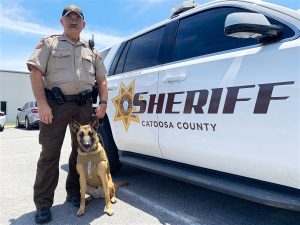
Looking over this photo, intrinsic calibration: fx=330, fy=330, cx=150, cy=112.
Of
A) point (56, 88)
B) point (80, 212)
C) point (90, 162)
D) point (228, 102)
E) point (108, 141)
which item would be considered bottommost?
point (80, 212)

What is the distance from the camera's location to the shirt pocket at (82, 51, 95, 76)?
3254mm

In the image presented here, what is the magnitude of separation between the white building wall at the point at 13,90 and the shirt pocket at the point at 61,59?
1047 inches

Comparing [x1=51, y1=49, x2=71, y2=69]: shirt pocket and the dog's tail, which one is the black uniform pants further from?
the dog's tail

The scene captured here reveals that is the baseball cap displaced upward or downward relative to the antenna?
downward

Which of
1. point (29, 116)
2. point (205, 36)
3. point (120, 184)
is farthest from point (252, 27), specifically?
point (29, 116)

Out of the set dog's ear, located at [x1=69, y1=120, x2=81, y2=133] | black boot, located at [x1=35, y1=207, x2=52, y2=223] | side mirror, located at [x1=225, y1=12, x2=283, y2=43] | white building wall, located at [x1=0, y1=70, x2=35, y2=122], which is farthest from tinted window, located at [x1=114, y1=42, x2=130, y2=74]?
white building wall, located at [x1=0, y1=70, x2=35, y2=122]

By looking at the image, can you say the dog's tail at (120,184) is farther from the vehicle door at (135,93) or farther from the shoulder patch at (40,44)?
the shoulder patch at (40,44)

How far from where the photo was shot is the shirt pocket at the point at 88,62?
3.25 m

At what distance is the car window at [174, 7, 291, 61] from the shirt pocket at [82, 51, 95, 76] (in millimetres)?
A: 848

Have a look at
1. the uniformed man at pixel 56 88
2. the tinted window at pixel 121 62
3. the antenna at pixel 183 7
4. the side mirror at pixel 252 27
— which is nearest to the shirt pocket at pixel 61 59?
the uniformed man at pixel 56 88

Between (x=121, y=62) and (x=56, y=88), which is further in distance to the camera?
(x=121, y=62)

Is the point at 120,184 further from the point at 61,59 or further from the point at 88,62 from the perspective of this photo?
the point at 61,59

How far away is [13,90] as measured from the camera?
27.8 meters

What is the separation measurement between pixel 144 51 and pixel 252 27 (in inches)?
65.3
